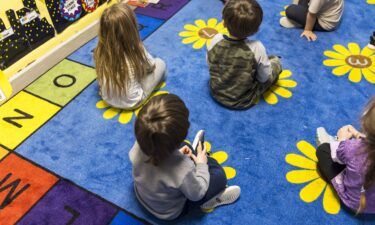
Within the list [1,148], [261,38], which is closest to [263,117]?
[261,38]

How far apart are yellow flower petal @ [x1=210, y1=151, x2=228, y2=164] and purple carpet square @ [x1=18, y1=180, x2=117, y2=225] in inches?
18.2

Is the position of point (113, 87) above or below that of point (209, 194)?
above

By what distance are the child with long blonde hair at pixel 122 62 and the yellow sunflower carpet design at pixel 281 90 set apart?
1.89 feet

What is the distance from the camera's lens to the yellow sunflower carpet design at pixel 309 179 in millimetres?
1277

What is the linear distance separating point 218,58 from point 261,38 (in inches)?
26.9

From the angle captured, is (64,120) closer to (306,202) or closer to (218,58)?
(218,58)

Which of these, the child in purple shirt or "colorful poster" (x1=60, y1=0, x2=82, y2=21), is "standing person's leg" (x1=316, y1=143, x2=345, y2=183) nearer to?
the child in purple shirt

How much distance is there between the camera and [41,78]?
6.08ft

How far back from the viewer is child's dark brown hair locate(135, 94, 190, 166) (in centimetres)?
90

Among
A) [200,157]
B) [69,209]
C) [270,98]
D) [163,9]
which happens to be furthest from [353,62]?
[69,209]

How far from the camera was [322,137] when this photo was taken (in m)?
1.45

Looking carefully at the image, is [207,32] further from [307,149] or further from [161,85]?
→ [307,149]

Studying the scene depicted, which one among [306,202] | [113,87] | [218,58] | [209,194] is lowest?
[306,202]

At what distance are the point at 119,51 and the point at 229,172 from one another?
2.35 feet
